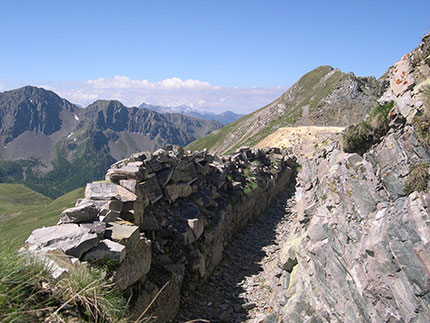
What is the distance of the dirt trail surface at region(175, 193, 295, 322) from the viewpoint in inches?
619

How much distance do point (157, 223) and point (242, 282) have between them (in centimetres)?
600

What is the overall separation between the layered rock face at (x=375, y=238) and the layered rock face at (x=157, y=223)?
515 cm

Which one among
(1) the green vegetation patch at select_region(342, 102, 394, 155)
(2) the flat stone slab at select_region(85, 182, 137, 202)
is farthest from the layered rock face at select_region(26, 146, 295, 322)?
(1) the green vegetation patch at select_region(342, 102, 394, 155)

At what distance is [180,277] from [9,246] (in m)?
10.2

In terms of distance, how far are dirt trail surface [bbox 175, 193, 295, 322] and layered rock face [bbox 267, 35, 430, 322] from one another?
2220mm

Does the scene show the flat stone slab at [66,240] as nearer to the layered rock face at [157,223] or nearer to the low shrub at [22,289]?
the layered rock face at [157,223]

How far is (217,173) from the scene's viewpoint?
27.6m

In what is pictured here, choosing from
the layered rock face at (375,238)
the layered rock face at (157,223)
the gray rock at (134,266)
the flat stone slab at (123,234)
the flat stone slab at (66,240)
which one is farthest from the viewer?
the flat stone slab at (123,234)

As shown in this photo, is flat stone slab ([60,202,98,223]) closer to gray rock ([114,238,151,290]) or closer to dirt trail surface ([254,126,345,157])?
gray rock ([114,238,151,290])

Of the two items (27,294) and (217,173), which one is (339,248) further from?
(217,173)

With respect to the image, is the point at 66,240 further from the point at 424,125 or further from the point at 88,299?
the point at 424,125

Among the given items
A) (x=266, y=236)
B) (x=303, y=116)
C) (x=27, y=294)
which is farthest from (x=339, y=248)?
(x=303, y=116)

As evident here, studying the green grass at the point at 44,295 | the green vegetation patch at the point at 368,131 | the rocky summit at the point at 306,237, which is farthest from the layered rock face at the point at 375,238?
the green grass at the point at 44,295

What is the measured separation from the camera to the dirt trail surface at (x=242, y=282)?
15.7 metres
